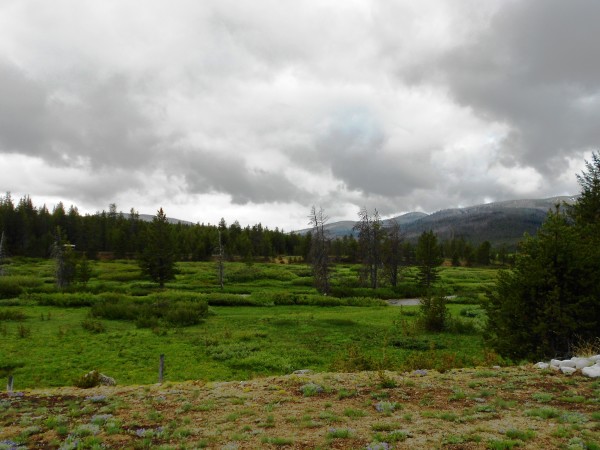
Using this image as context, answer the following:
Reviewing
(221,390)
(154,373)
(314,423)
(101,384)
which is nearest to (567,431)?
(314,423)

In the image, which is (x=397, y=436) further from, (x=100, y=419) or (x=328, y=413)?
(x=100, y=419)

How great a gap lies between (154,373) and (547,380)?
1816 cm

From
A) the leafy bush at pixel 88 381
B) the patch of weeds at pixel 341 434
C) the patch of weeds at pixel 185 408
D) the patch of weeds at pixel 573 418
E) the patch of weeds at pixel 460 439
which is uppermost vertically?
the patch of weeds at pixel 573 418

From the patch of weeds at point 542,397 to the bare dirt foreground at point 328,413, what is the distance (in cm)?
2

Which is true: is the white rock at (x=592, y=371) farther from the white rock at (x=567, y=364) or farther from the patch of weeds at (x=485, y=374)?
the patch of weeds at (x=485, y=374)

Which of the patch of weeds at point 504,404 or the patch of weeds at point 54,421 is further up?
the patch of weeds at point 504,404

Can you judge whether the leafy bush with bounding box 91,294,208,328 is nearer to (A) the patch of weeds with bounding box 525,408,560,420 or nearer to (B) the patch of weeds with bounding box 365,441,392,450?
(B) the patch of weeds with bounding box 365,441,392,450

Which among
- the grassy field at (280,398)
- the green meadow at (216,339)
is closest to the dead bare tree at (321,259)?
the green meadow at (216,339)

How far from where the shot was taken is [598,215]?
23984mm

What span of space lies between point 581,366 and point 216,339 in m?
22.3

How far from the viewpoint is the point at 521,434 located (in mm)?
8000

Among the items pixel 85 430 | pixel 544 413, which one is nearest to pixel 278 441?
pixel 85 430

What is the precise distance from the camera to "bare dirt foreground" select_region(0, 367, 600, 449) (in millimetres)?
8297

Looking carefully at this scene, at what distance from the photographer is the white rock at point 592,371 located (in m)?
11.8
